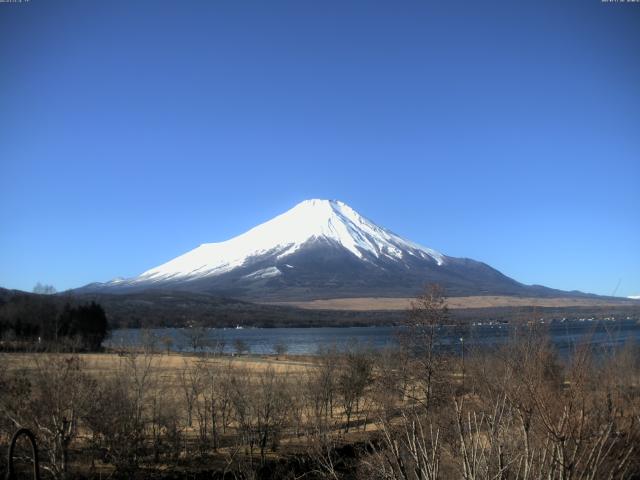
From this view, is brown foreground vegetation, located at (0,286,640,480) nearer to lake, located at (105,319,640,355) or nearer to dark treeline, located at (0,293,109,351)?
lake, located at (105,319,640,355)

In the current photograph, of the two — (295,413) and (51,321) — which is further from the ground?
(51,321)

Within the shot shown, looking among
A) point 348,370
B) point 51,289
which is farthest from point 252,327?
point 348,370

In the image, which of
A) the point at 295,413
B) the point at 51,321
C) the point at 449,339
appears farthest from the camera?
the point at 51,321

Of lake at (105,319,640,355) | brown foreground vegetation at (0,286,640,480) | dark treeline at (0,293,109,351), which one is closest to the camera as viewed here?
brown foreground vegetation at (0,286,640,480)

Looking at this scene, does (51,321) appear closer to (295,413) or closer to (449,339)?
(449,339)

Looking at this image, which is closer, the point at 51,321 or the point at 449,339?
the point at 449,339

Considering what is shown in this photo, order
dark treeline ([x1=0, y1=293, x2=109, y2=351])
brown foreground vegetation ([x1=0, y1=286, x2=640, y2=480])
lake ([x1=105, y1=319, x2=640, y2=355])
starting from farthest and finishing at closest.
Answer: dark treeline ([x1=0, y1=293, x2=109, y2=351]), lake ([x1=105, y1=319, x2=640, y2=355]), brown foreground vegetation ([x1=0, y1=286, x2=640, y2=480])

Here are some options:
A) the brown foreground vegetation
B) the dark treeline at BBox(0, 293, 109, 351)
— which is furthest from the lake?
the dark treeline at BBox(0, 293, 109, 351)

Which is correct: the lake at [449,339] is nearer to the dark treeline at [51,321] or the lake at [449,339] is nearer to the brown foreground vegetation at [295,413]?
the brown foreground vegetation at [295,413]

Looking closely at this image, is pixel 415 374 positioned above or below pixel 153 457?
above

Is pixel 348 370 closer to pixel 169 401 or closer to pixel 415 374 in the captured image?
pixel 415 374

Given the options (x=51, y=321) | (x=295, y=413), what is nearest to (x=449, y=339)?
(x=295, y=413)
